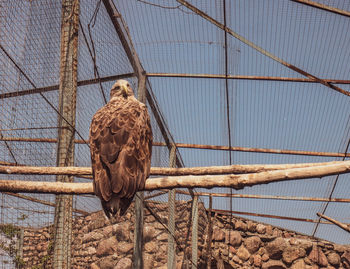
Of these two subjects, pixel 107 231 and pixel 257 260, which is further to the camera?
pixel 257 260

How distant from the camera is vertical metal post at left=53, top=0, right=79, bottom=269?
3.48 m

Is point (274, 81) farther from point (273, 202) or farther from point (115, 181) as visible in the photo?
point (115, 181)

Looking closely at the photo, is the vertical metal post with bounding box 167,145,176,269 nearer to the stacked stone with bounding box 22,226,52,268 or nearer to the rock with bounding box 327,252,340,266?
the stacked stone with bounding box 22,226,52,268

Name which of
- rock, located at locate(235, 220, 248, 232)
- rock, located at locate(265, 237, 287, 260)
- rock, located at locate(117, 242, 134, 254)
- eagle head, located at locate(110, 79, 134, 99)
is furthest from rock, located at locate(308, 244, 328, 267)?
eagle head, located at locate(110, 79, 134, 99)

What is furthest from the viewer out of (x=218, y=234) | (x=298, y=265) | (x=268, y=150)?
(x=218, y=234)

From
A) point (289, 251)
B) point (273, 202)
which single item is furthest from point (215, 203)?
point (289, 251)

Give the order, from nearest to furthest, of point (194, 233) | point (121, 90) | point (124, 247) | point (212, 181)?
point (212, 181)
point (121, 90)
point (124, 247)
point (194, 233)

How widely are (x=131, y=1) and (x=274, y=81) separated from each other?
2658mm

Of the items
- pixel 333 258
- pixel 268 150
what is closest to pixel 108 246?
pixel 268 150

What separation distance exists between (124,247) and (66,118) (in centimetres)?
257

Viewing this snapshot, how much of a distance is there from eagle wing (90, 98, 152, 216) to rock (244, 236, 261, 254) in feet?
24.2

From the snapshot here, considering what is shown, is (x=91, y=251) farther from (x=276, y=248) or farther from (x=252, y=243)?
(x=276, y=248)

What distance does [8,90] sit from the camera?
11.8 feet

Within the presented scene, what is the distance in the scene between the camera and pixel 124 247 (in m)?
5.79
